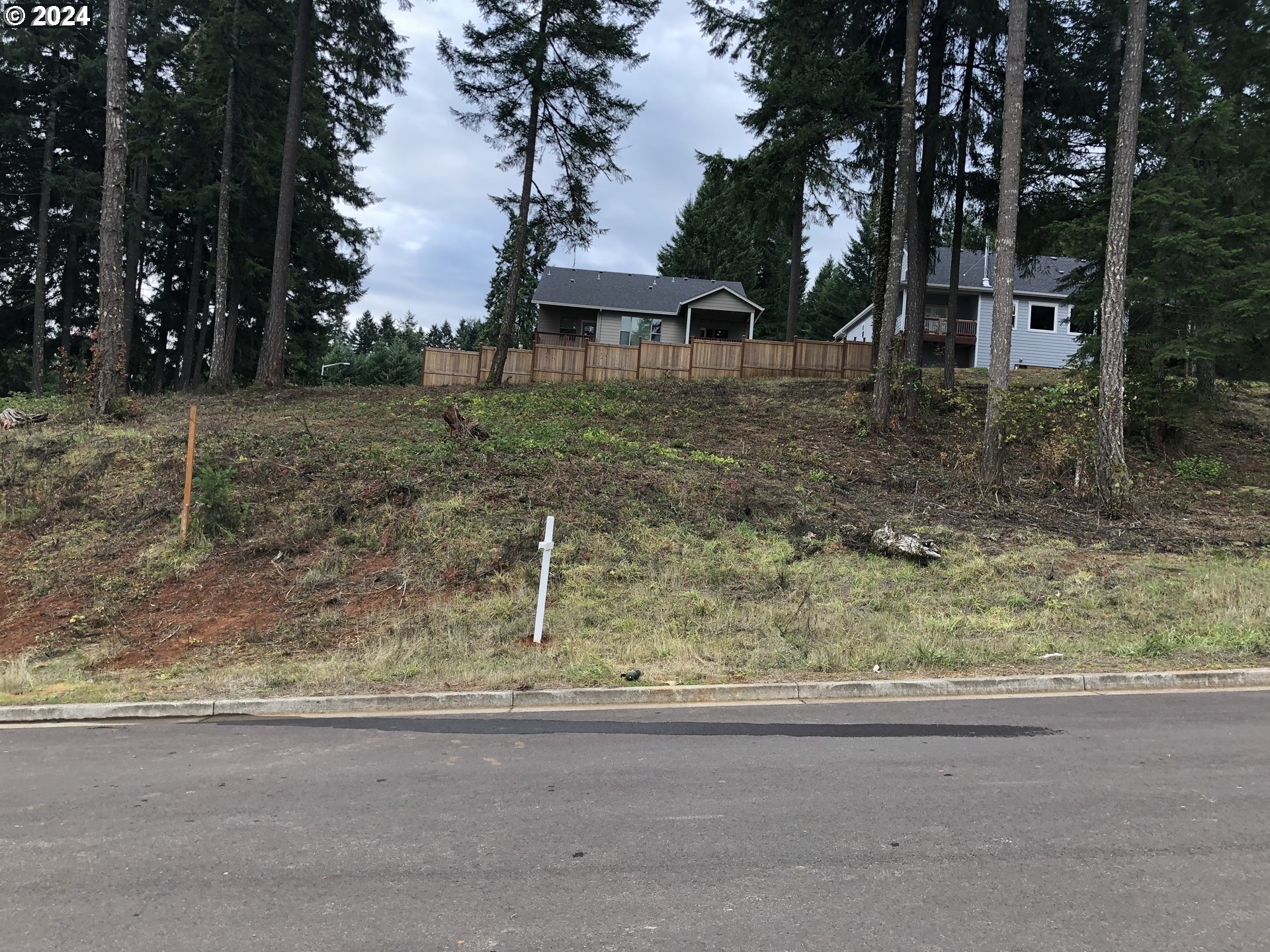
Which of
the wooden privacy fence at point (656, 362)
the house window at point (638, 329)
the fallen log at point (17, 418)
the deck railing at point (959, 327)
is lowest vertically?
the fallen log at point (17, 418)

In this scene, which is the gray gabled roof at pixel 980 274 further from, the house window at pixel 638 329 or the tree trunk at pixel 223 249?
the tree trunk at pixel 223 249

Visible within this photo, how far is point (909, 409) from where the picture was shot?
67.8ft

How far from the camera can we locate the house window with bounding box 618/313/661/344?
144ft

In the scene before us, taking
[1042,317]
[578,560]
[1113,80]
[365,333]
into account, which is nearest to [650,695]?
[578,560]

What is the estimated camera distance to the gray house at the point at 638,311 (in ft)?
141

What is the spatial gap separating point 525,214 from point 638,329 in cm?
1777

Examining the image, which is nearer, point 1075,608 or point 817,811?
point 817,811

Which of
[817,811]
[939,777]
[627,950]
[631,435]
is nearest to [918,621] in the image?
[939,777]

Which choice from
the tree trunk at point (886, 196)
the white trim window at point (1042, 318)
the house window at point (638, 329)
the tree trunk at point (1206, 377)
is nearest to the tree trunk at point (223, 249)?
the tree trunk at point (886, 196)

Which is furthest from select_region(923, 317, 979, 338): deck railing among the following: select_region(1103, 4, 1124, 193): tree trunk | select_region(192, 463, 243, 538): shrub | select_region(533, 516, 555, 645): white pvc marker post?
select_region(533, 516, 555, 645): white pvc marker post

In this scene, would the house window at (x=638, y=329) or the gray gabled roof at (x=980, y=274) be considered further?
the house window at (x=638, y=329)

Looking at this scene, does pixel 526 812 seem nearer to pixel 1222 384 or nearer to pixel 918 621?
pixel 918 621

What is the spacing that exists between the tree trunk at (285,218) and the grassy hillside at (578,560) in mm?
7633

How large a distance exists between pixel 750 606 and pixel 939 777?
183 inches
